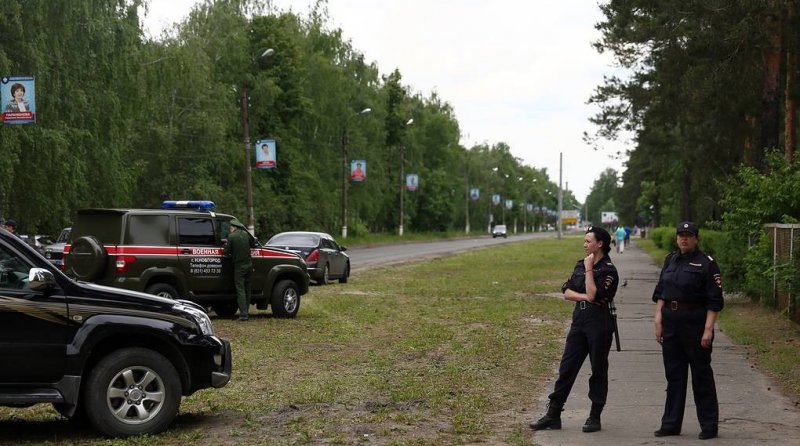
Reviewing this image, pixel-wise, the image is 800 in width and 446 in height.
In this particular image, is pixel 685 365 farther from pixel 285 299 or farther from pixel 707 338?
pixel 285 299

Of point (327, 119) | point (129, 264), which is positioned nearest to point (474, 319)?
point (129, 264)

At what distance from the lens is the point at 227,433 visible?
8.30 m

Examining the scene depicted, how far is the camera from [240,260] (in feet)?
56.2

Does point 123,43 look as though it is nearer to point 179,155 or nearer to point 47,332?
point 179,155

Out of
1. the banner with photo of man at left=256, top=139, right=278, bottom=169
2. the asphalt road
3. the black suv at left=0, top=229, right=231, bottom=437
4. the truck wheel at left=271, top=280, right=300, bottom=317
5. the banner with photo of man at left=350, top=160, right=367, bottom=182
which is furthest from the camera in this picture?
the banner with photo of man at left=350, top=160, right=367, bottom=182

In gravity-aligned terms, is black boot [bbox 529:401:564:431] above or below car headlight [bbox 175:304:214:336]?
below

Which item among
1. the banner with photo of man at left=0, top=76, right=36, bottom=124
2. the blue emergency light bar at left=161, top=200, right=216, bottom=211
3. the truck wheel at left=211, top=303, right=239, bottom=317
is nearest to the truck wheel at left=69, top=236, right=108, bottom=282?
the blue emergency light bar at left=161, top=200, right=216, bottom=211

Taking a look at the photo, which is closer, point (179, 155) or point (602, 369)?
point (602, 369)

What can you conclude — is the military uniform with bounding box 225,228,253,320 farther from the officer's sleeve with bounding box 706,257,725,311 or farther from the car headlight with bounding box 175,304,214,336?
the officer's sleeve with bounding box 706,257,725,311

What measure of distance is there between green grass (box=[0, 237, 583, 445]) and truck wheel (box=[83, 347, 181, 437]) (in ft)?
Result: 0.59

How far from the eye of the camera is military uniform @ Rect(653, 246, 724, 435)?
316 inches

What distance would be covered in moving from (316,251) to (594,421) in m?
20.1

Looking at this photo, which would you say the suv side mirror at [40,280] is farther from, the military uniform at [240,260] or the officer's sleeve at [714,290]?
the military uniform at [240,260]

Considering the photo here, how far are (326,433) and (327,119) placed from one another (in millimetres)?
63023
